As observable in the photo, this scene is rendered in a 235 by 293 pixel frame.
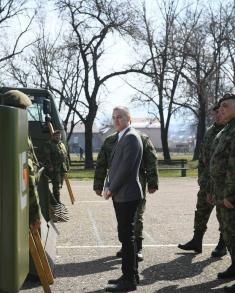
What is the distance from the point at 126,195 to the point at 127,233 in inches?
14.3

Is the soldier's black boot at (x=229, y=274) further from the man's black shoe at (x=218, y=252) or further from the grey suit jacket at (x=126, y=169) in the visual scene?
the grey suit jacket at (x=126, y=169)

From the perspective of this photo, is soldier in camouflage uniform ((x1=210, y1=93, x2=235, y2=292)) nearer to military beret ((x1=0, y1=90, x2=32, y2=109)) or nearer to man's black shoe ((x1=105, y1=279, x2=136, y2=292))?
man's black shoe ((x1=105, y1=279, x2=136, y2=292))

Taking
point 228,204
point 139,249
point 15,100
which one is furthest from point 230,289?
point 15,100

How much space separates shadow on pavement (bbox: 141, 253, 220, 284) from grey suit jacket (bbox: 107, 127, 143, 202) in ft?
3.22

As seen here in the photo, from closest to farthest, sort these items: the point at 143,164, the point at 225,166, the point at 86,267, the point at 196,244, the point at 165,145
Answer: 1. the point at 225,166
2. the point at 86,267
3. the point at 143,164
4. the point at 196,244
5. the point at 165,145

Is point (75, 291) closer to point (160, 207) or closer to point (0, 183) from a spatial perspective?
point (0, 183)

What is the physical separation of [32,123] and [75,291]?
8.65m

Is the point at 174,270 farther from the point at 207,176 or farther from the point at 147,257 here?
the point at 207,176

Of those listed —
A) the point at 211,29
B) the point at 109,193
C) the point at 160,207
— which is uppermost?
the point at 211,29

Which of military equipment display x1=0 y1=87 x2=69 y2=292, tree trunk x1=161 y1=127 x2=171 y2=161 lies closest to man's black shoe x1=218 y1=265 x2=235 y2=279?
military equipment display x1=0 y1=87 x2=69 y2=292

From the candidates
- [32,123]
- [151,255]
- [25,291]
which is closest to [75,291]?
[25,291]

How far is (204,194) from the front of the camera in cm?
689

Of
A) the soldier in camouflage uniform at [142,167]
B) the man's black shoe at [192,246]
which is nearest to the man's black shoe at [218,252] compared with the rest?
the man's black shoe at [192,246]

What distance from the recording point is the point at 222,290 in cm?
537
